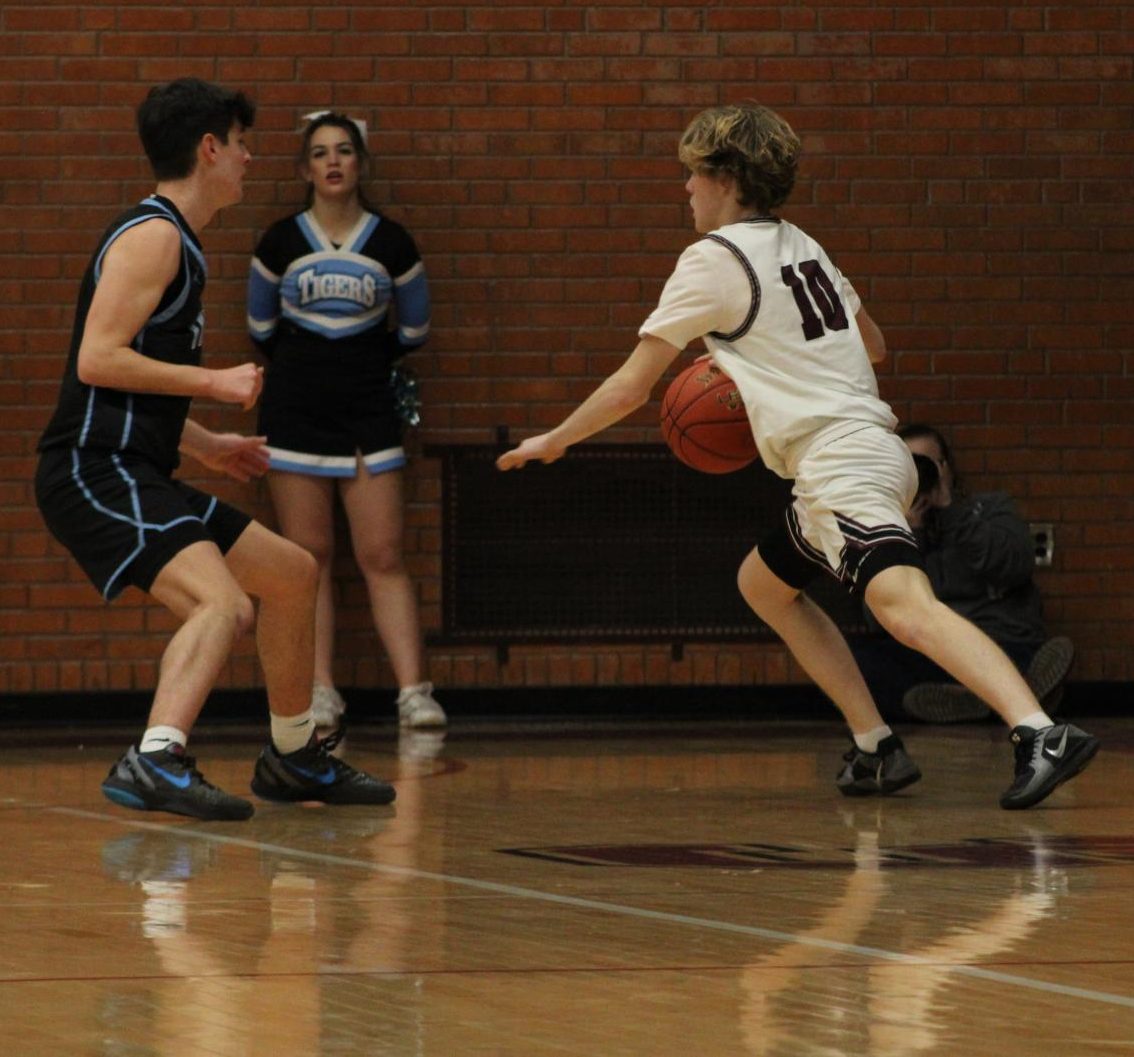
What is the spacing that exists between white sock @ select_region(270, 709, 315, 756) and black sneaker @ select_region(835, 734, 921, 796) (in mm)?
1518

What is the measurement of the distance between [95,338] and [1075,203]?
5.46 m

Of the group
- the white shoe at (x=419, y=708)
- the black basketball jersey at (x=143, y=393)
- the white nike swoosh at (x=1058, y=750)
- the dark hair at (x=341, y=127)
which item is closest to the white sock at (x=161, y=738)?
the black basketball jersey at (x=143, y=393)

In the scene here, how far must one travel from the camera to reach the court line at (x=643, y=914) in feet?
11.8

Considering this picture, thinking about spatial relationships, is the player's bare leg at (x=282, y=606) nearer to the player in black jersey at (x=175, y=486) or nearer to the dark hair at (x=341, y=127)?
the player in black jersey at (x=175, y=486)

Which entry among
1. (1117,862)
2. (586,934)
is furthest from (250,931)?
(1117,862)

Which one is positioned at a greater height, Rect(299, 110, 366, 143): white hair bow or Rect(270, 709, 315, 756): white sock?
Rect(299, 110, 366, 143): white hair bow

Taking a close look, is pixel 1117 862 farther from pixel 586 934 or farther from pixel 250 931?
pixel 250 931

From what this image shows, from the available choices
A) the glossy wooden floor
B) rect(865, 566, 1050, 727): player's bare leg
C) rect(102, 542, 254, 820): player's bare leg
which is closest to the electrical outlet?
the glossy wooden floor

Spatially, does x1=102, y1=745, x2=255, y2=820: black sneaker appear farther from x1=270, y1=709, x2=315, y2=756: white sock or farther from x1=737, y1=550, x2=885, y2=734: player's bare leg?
x1=737, y1=550, x2=885, y2=734: player's bare leg

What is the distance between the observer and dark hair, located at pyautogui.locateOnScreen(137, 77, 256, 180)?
618 cm

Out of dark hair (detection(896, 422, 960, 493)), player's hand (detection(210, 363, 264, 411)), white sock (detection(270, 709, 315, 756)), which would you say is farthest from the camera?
dark hair (detection(896, 422, 960, 493))

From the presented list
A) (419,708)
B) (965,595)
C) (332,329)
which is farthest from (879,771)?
(332,329)

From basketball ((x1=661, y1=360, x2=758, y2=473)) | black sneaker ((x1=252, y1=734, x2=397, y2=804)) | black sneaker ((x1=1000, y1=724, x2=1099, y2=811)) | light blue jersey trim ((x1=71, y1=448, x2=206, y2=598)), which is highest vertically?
→ basketball ((x1=661, y1=360, x2=758, y2=473))

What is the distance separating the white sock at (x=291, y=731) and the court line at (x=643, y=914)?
0.48 metres
